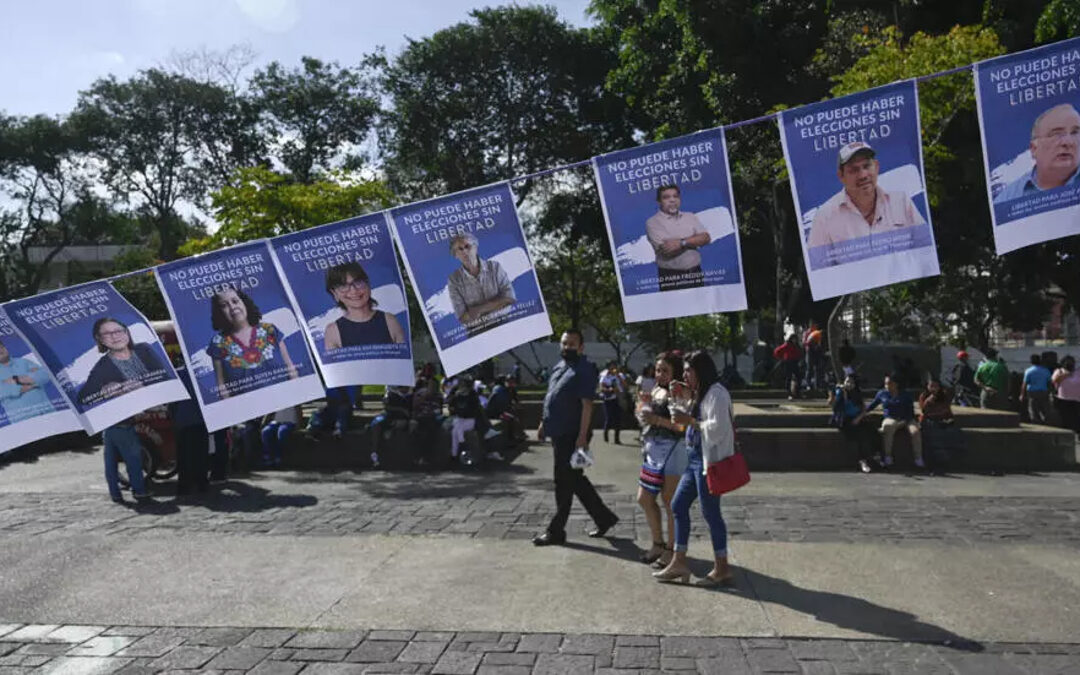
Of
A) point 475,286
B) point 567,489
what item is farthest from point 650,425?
point 475,286

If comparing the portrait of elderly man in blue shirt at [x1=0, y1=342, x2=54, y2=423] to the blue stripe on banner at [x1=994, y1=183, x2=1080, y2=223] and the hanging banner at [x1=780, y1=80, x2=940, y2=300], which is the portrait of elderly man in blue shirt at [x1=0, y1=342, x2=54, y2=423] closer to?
the hanging banner at [x1=780, y1=80, x2=940, y2=300]

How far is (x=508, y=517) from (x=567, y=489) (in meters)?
1.43

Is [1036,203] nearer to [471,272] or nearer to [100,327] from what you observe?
[471,272]

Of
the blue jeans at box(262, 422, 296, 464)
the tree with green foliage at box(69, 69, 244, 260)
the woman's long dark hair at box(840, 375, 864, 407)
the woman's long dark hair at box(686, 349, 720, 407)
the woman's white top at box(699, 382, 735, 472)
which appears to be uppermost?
the tree with green foliage at box(69, 69, 244, 260)

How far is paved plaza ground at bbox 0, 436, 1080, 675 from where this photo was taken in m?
4.88

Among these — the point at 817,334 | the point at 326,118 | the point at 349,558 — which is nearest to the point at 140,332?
the point at 349,558

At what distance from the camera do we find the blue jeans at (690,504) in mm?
6145

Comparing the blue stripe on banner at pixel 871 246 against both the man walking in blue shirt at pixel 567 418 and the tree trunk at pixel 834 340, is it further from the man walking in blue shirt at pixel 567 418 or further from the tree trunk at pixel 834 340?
the tree trunk at pixel 834 340

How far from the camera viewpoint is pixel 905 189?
6.07m

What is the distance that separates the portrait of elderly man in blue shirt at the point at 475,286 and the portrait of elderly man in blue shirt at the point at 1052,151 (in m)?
3.59

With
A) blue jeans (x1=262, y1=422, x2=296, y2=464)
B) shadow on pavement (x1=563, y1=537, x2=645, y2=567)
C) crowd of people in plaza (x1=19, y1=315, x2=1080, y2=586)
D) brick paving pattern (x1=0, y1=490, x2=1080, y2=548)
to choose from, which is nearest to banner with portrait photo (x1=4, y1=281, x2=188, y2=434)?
brick paving pattern (x1=0, y1=490, x2=1080, y2=548)

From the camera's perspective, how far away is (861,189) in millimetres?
6164

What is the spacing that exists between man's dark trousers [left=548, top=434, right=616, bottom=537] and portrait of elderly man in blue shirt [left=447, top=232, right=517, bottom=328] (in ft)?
4.73

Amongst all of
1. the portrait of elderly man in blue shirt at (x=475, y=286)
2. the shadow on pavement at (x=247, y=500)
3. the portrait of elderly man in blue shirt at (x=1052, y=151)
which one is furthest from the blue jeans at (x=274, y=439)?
the portrait of elderly man in blue shirt at (x=1052, y=151)
